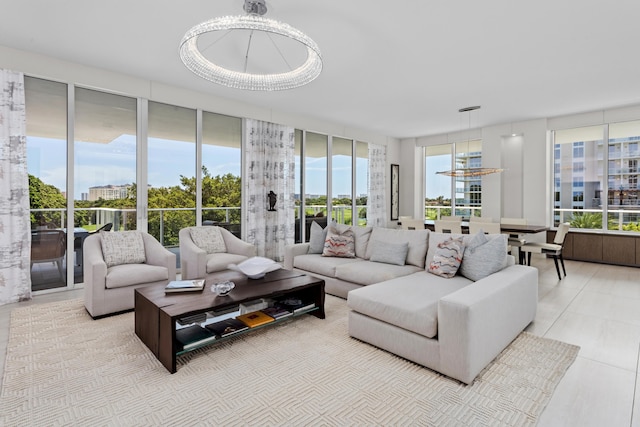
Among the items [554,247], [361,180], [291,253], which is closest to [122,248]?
[291,253]

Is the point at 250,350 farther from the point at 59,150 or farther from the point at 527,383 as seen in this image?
the point at 59,150

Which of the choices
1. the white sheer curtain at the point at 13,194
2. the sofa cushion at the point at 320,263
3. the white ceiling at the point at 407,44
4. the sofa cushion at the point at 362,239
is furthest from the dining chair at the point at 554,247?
the white sheer curtain at the point at 13,194

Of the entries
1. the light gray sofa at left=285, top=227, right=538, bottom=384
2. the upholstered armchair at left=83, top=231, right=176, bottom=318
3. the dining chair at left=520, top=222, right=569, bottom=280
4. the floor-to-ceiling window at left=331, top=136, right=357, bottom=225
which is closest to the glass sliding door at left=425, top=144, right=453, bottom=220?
the floor-to-ceiling window at left=331, top=136, right=357, bottom=225

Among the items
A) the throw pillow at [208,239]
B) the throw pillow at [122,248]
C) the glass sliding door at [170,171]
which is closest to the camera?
the throw pillow at [122,248]

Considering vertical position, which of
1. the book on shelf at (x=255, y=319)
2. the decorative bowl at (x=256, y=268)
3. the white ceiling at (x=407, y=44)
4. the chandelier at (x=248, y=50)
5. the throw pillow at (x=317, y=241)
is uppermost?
the white ceiling at (x=407, y=44)

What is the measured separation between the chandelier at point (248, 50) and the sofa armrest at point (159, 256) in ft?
6.63

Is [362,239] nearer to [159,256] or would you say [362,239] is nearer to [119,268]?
[159,256]

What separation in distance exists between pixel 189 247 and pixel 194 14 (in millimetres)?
2620

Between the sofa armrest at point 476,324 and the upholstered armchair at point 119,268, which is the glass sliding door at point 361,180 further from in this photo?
the sofa armrest at point 476,324

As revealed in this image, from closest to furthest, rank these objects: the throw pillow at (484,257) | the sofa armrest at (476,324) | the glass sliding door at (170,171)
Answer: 1. the sofa armrest at (476,324)
2. the throw pillow at (484,257)
3. the glass sliding door at (170,171)

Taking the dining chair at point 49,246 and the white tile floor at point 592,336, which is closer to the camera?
the white tile floor at point 592,336

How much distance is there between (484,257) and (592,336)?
1089mm

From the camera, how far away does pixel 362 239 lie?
14.9ft

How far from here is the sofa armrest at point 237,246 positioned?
4.64m
